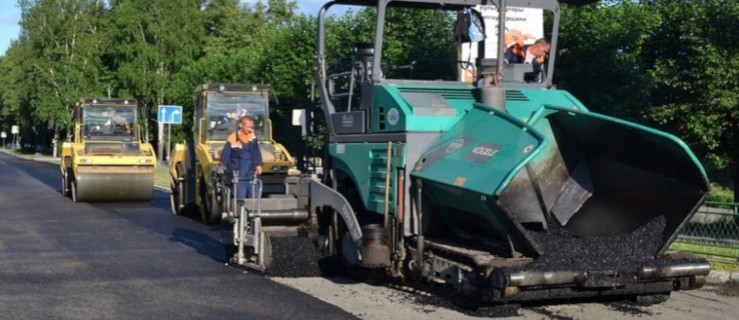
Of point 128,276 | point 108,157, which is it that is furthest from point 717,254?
point 108,157

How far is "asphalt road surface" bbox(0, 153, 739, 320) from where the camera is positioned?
8.29 meters

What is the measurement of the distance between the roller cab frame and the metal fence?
7.43 meters

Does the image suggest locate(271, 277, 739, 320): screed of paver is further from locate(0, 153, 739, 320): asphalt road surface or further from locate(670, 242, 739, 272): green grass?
locate(670, 242, 739, 272): green grass

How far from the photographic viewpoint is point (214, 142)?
1780 centimetres

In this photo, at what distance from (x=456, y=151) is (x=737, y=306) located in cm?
313

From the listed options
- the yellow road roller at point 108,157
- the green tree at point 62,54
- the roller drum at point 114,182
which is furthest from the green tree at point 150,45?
the roller drum at point 114,182

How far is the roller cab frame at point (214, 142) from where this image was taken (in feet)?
56.3

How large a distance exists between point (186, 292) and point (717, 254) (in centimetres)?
630

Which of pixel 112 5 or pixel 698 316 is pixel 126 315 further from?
pixel 112 5

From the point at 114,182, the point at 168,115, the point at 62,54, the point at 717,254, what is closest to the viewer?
the point at 717,254

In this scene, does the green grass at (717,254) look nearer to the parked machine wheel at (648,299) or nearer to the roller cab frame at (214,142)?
the parked machine wheel at (648,299)

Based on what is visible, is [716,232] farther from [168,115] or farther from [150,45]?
[150,45]

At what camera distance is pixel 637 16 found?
1808 centimetres

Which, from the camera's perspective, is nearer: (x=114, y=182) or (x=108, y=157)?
(x=114, y=182)
